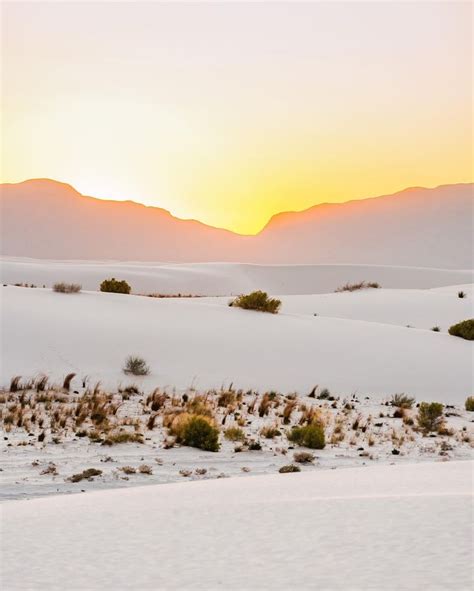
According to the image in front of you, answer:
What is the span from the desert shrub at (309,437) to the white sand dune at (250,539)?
157 inches

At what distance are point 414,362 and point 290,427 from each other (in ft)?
22.1

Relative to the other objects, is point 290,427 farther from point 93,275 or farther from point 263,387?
point 93,275

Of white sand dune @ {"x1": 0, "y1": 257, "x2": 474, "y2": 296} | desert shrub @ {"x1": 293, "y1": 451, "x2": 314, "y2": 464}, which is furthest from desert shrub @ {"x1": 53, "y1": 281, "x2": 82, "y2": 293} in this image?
white sand dune @ {"x1": 0, "y1": 257, "x2": 474, "y2": 296}

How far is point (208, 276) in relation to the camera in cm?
6241

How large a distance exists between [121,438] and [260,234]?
469 ft

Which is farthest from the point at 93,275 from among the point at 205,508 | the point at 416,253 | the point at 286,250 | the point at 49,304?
the point at 286,250

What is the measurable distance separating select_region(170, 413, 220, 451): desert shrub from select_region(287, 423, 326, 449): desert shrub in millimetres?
1109

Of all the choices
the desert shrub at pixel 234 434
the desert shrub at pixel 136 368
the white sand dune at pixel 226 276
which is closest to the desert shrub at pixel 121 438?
the desert shrub at pixel 234 434

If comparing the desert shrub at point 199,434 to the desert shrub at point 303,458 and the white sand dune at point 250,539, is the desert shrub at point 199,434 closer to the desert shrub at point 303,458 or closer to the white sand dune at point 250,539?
the desert shrub at point 303,458

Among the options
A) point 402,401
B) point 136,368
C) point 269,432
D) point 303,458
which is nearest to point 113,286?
point 136,368

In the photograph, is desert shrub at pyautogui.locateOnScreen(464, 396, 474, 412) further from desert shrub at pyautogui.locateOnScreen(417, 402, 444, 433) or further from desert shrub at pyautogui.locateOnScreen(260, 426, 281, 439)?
desert shrub at pyautogui.locateOnScreen(260, 426, 281, 439)

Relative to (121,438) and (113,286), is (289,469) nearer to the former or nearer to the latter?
(121,438)

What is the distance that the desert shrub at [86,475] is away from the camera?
292 inches

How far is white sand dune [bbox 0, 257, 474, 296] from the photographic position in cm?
5212
